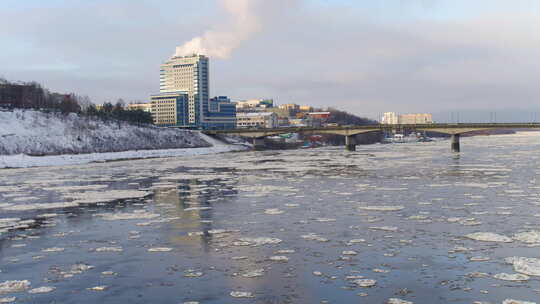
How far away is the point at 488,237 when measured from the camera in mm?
15852

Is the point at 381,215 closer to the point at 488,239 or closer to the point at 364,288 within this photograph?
the point at 488,239

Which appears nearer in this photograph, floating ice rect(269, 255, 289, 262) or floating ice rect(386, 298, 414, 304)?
floating ice rect(386, 298, 414, 304)

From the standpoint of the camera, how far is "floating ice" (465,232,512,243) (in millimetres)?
15422

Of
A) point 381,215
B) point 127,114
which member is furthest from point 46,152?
point 381,215

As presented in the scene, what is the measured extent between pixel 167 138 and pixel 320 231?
4167 inches

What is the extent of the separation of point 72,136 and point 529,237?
8936 centimetres

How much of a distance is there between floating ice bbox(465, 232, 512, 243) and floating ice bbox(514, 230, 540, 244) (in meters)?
0.40

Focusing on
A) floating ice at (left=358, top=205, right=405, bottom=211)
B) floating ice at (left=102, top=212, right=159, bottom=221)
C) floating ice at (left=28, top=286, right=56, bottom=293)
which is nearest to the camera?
floating ice at (left=28, top=286, right=56, bottom=293)

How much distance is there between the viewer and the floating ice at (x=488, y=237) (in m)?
15.4

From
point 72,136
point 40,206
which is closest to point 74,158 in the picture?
point 72,136

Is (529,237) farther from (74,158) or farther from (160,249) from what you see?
(74,158)

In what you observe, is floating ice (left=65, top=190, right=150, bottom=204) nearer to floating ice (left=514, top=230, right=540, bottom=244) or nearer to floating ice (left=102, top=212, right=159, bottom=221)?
floating ice (left=102, top=212, right=159, bottom=221)

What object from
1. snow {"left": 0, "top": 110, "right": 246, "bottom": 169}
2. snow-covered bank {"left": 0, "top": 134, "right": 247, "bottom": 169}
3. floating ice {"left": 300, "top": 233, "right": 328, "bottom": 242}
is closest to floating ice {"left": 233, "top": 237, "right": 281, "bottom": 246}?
floating ice {"left": 300, "top": 233, "right": 328, "bottom": 242}

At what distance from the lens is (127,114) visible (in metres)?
140
